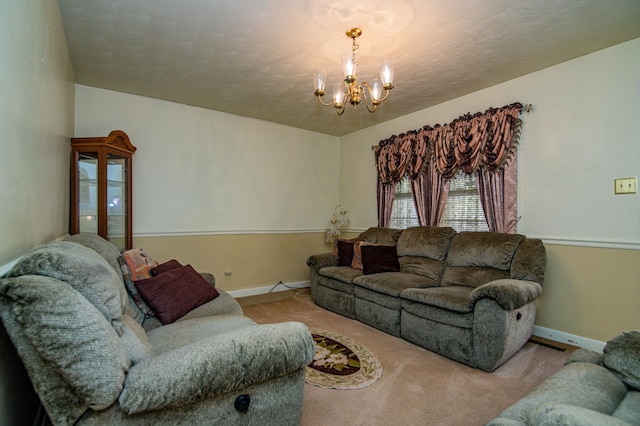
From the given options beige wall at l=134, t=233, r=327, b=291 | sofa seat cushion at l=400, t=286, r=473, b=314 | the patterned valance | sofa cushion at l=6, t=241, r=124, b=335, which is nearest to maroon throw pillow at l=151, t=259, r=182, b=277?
sofa cushion at l=6, t=241, r=124, b=335

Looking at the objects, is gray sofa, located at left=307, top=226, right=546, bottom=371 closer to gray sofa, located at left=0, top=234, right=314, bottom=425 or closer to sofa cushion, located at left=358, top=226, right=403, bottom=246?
sofa cushion, located at left=358, top=226, right=403, bottom=246

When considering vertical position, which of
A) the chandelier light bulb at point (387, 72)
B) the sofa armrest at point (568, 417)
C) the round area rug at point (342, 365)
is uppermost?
the chandelier light bulb at point (387, 72)

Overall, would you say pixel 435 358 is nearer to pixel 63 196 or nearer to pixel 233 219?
pixel 233 219

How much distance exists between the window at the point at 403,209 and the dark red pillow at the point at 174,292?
276 cm

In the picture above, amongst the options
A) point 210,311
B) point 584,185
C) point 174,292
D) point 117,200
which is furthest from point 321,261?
point 584,185

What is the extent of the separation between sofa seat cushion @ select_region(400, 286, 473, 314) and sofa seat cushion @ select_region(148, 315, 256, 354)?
4.84ft

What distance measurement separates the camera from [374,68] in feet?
9.35

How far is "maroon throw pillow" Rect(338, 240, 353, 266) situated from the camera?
3880 mm

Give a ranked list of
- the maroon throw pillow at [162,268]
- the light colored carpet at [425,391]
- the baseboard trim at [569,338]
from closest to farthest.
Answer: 1. the light colored carpet at [425,391]
2. the maroon throw pillow at [162,268]
3. the baseboard trim at [569,338]

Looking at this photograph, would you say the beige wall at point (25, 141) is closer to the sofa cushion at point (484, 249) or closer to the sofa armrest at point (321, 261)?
the sofa armrest at point (321, 261)

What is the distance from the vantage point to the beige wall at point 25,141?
105cm

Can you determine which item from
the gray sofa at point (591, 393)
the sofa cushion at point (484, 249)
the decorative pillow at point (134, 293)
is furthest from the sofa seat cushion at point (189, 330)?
the sofa cushion at point (484, 249)

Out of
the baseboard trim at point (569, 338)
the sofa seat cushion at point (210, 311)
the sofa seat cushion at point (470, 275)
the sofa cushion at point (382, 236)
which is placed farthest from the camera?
the sofa cushion at point (382, 236)

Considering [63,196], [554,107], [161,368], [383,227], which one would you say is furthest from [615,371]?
[63,196]
